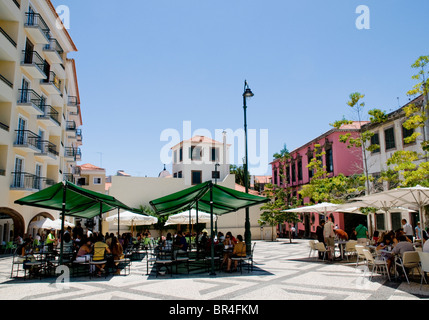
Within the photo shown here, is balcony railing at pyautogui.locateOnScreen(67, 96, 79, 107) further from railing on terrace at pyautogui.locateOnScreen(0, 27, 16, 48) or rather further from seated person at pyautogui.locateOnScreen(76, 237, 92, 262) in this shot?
seated person at pyautogui.locateOnScreen(76, 237, 92, 262)

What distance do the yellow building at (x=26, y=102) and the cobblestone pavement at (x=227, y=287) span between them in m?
11.6

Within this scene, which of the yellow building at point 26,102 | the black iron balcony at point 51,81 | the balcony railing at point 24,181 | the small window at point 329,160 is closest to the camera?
the yellow building at point 26,102

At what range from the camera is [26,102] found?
71.5 ft

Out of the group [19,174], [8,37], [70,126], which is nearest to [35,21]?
[8,37]

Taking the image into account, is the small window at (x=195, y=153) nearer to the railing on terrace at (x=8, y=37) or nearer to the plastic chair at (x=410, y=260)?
the railing on terrace at (x=8, y=37)

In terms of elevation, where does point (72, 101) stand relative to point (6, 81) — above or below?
above

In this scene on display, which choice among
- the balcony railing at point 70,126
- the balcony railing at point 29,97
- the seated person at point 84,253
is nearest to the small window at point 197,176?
the balcony railing at point 70,126

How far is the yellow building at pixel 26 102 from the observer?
2047cm

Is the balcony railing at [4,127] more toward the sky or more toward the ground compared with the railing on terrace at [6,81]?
more toward the ground

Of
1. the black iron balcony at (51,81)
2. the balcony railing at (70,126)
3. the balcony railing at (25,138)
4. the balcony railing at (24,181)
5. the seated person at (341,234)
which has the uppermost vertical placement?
the black iron balcony at (51,81)

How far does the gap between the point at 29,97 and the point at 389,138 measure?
2561 centimetres

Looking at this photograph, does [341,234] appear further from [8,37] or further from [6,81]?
[8,37]

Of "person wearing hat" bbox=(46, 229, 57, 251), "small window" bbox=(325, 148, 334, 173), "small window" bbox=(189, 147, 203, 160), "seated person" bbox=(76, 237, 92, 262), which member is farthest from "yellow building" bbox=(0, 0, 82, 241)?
"small window" bbox=(325, 148, 334, 173)
